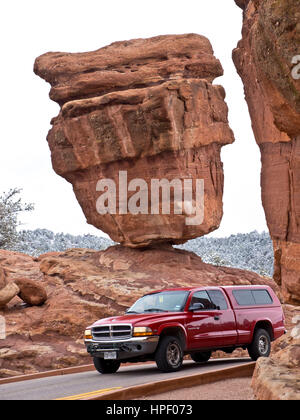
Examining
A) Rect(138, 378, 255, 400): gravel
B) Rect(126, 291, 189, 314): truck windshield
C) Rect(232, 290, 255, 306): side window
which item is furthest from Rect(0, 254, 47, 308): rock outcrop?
Rect(138, 378, 255, 400): gravel

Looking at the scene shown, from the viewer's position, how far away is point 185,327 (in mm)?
14359

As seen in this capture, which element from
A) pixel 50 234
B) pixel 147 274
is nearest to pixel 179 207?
pixel 147 274

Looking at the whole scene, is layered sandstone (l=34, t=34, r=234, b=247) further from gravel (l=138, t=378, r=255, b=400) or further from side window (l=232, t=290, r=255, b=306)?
gravel (l=138, t=378, r=255, b=400)

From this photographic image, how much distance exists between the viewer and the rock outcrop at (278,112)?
8.66m

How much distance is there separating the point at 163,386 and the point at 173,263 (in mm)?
16796

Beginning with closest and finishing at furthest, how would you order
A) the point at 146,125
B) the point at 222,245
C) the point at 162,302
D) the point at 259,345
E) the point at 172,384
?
the point at 172,384
the point at 162,302
the point at 259,345
the point at 146,125
the point at 222,245

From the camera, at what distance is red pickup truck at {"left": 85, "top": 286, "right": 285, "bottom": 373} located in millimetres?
13883

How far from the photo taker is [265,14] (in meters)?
8.88

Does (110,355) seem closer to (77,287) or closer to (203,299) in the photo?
(203,299)

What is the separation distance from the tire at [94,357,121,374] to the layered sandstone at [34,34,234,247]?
12.7 m

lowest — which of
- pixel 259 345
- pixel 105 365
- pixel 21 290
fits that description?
pixel 105 365

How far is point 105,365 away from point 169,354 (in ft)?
6.39

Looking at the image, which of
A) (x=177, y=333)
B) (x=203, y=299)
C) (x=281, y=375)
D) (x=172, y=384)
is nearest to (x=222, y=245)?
(x=203, y=299)

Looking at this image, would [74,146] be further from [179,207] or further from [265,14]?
[265,14]
